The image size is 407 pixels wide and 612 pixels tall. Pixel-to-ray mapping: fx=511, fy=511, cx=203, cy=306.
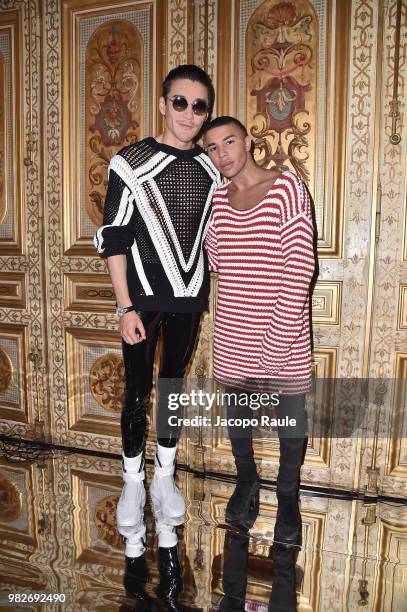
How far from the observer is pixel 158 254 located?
1.83m

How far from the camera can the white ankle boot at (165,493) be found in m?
1.97

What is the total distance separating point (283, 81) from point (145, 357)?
1.38 meters

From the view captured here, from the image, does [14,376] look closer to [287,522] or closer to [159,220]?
[159,220]

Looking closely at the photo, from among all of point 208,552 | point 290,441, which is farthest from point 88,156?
point 208,552

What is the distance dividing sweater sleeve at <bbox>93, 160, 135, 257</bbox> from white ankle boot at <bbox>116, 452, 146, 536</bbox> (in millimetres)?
806

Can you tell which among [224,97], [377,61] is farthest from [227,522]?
[377,61]

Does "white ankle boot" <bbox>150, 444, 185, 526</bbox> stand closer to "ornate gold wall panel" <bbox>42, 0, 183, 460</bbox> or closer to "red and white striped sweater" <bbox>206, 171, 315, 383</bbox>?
"red and white striped sweater" <bbox>206, 171, 315, 383</bbox>

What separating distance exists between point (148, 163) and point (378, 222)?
107cm

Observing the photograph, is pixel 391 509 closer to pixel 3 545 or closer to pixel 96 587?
pixel 96 587

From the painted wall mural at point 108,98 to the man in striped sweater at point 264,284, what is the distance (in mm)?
909

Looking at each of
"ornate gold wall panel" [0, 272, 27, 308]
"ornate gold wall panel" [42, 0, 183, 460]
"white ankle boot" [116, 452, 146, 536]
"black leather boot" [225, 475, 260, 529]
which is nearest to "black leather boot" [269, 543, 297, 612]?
"black leather boot" [225, 475, 260, 529]

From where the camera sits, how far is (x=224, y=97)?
237cm

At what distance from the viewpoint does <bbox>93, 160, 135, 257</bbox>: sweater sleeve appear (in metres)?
1.79

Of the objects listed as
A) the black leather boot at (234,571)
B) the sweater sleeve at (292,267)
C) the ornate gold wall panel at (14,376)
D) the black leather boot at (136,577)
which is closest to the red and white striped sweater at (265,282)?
the sweater sleeve at (292,267)
